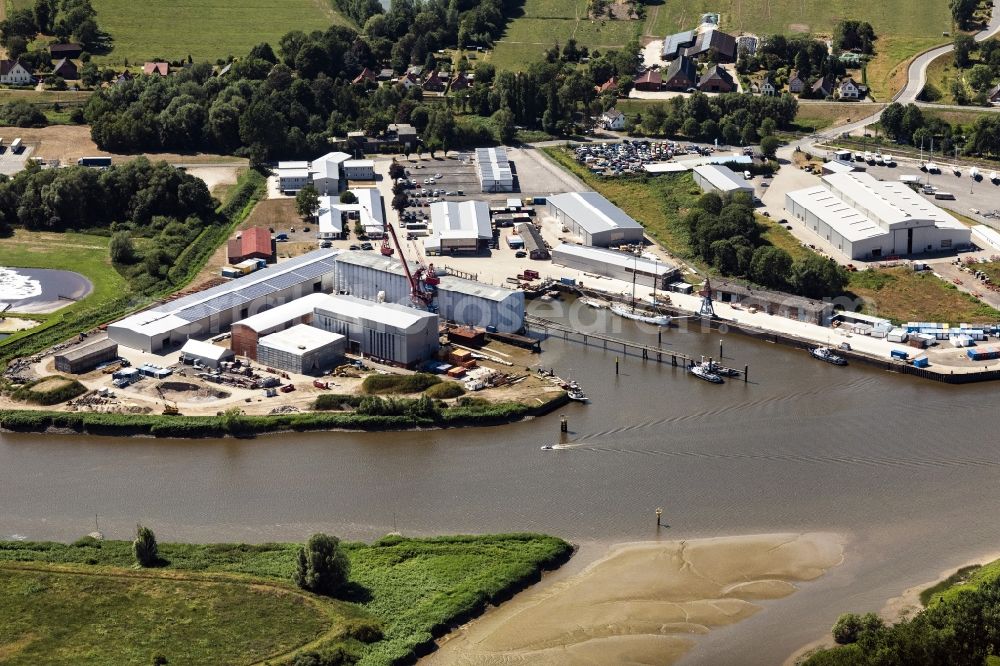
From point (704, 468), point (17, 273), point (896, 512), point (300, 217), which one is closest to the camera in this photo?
point (896, 512)

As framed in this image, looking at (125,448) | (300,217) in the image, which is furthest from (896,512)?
(300,217)

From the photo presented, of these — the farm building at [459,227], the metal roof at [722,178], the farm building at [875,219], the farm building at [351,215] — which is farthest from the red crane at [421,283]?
the metal roof at [722,178]

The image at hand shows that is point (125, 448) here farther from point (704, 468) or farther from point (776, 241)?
Result: point (776, 241)

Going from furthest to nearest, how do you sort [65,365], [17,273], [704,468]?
[17,273], [65,365], [704,468]

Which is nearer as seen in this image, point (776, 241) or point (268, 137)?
point (776, 241)

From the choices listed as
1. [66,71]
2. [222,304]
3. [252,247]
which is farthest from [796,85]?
[66,71]

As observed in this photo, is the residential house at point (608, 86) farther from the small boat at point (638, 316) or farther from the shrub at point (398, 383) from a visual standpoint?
the shrub at point (398, 383)
